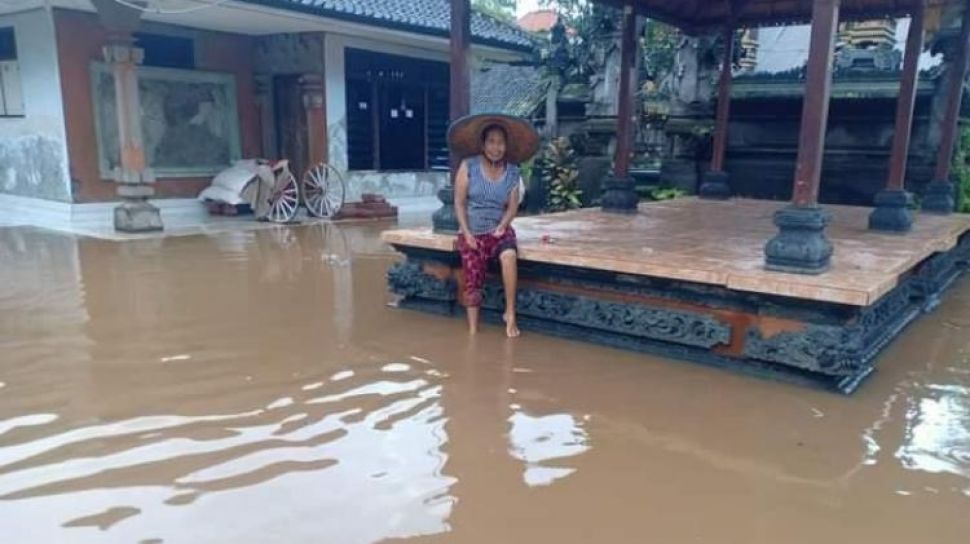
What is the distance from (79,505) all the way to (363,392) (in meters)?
1.42

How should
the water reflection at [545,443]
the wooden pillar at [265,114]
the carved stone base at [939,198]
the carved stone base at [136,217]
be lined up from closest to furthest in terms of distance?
the water reflection at [545,443]
the carved stone base at [939,198]
the carved stone base at [136,217]
the wooden pillar at [265,114]

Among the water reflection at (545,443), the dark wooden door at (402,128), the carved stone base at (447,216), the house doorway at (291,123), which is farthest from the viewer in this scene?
the dark wooden door at (402,128)

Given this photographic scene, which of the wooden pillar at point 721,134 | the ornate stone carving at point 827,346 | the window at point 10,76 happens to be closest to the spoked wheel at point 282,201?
the window at point 10,76

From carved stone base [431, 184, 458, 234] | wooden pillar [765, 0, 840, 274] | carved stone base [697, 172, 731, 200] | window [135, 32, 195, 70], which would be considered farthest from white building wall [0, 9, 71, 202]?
wooden pillar [765, 0, 840, 274]

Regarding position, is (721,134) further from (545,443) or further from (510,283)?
(545,443)

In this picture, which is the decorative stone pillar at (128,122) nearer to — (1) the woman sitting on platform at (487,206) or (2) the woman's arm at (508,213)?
(1) the woman sitting on platform at (487,206)

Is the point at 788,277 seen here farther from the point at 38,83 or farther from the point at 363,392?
the point at 38,83

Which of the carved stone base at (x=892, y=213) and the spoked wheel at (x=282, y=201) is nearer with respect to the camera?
the carved stone base at (x=892, y=213)

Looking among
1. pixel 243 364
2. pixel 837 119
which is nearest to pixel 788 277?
pixel 243 364

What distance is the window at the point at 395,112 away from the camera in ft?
40.3

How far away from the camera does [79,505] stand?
2.53 m

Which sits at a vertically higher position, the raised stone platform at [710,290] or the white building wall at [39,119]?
the white building wall at [39,119]

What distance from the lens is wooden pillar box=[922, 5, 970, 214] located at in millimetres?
6656

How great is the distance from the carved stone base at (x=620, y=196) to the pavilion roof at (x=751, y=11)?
165 centimetres
